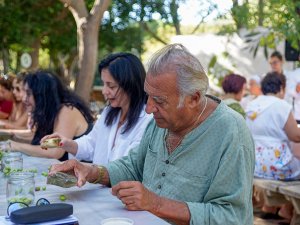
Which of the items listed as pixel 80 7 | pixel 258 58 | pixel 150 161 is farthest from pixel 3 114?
pixel 258 58

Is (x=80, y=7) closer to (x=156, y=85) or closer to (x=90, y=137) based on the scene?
(x=90, y=137)

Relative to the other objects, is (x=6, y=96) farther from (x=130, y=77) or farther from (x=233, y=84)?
(x=130, y=77)

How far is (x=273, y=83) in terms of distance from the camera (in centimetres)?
520

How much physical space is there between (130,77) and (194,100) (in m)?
1.22

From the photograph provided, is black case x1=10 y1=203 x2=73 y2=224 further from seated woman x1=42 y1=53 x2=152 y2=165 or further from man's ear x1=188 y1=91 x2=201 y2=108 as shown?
seated woman x1=42 y1=53 x2=152 y2=165

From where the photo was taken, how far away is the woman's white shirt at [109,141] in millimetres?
3283

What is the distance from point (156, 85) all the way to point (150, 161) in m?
0.43

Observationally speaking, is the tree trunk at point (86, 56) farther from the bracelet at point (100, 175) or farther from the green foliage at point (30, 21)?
the green foliage at point (30, 21)

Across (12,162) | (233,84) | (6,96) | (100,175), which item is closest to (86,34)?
(6,96)

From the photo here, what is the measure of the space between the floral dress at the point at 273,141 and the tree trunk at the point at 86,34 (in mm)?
2911

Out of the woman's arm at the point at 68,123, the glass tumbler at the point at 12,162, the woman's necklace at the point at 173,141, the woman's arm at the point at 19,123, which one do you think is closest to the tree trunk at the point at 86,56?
the woman's arm at the point at 19,123

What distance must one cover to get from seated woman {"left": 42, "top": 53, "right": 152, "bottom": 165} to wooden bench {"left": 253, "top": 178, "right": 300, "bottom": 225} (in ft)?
5.81

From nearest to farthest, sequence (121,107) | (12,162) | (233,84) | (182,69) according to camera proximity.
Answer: (182,69), (12,162), (121,107), (233,84)

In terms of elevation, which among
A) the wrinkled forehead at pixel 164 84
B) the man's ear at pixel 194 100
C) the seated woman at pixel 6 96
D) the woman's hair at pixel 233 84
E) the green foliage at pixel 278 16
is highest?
the green foliage at pixel 278 16
